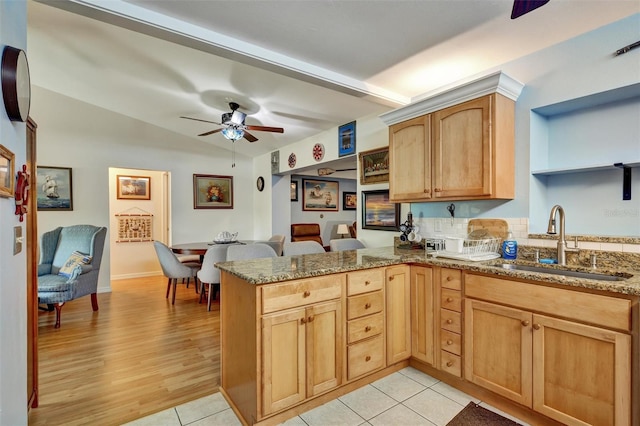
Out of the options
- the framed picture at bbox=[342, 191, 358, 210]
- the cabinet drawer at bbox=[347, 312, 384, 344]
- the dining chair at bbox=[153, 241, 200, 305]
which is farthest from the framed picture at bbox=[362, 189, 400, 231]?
the framed picture at bbox=[342, 191, 358, 210]

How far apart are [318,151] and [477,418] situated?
12.2ft

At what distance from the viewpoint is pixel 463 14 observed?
1.93m

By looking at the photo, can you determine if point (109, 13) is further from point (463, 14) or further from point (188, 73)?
point (463, 14)

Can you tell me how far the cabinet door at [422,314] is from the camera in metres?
2.24

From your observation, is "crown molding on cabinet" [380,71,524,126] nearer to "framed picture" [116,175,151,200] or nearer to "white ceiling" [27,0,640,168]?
"white ceiling" [27,0,640,168]

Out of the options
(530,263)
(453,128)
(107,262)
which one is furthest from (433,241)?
(107,262)

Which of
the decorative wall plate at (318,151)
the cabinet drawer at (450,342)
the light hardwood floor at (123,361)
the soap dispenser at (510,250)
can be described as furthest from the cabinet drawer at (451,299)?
the decorative wall plate at (318,151)

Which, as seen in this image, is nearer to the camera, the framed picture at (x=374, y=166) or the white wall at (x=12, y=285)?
the white wall at (x=12, y=285)

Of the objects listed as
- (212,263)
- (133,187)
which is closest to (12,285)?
(212,263)

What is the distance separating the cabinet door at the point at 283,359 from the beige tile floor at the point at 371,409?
0.19 m

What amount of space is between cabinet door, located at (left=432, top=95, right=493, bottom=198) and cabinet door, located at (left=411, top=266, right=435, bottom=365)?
683 mm

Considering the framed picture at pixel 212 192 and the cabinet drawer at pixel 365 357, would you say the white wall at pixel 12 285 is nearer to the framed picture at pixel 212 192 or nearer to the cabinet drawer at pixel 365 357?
the cabinet drawer at pixel 365 357

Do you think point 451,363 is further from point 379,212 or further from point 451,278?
point 379,212

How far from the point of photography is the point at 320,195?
7.68 m
